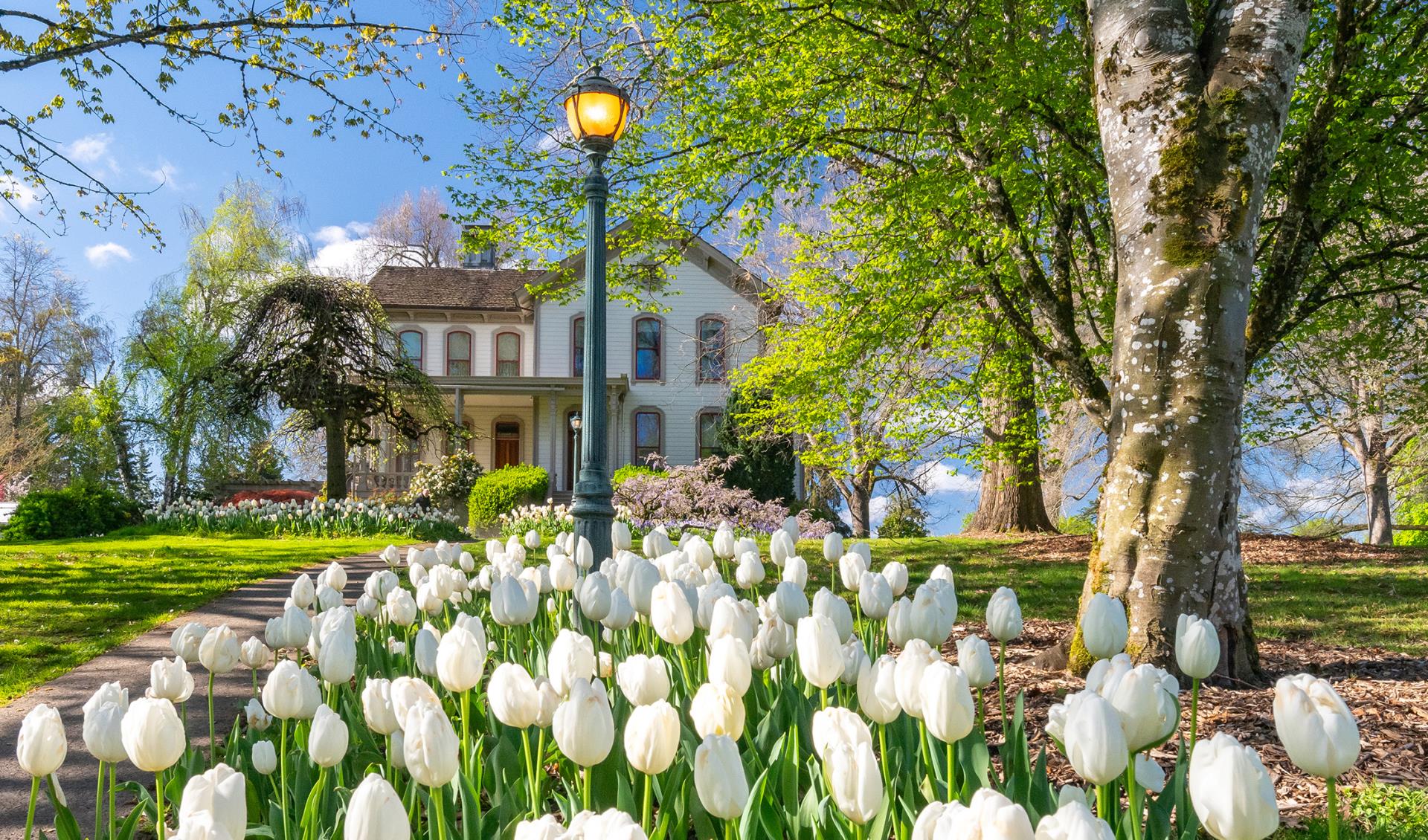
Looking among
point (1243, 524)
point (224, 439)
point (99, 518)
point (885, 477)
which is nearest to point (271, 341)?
point (224, 439)

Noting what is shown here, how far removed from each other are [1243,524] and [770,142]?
20.6 meters

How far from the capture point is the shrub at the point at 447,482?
21.7 metres

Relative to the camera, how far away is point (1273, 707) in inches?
119

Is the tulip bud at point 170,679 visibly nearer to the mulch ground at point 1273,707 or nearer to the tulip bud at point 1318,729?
the mulch ground at point 1273,707

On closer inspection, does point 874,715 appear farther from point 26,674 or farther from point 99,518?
point 99,518

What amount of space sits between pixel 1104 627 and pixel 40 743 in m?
2.48

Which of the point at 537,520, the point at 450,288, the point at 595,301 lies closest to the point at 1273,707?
the point at 595,301

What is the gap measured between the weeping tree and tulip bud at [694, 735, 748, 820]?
19723 millimetres

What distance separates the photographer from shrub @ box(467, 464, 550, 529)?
19.9 m

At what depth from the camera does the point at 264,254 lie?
3006 cm

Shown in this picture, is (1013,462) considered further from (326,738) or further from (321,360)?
(321,360)

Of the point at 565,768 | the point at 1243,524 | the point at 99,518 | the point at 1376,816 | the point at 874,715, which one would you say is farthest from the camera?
the point at 1243,524

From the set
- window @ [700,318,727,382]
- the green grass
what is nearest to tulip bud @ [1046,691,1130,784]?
the green grass

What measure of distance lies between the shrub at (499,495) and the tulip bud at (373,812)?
1871cm
